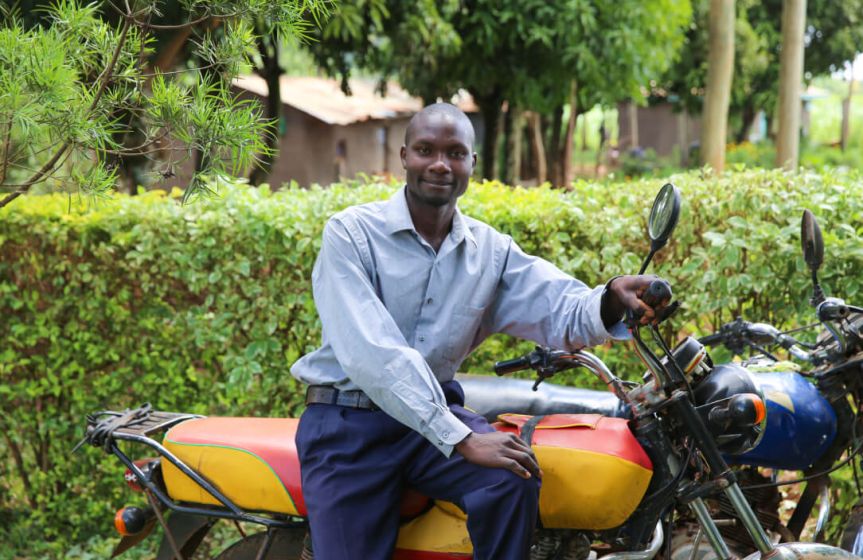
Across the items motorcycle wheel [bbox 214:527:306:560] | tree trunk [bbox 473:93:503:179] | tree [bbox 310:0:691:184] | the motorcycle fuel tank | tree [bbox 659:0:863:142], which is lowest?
motorcycle wheel [bbox 214:527:306:560]

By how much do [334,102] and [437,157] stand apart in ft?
95.0

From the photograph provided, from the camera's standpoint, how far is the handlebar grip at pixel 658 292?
253cm

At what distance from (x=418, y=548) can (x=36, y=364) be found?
126 inches

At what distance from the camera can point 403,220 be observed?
3.05 meters

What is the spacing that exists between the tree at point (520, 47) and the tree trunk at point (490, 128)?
0.56m

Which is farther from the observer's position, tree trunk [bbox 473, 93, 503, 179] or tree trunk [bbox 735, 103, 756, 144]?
tree trunk [bbox 735, 103, 756, 144]

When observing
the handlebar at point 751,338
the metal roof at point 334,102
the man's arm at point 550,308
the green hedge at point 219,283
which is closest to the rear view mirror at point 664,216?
the man's arm at point 550,308

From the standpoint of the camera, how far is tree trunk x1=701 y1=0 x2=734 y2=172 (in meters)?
11.1

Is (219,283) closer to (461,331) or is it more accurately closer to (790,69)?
(461,331)

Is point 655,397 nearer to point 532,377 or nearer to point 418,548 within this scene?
point 418,548

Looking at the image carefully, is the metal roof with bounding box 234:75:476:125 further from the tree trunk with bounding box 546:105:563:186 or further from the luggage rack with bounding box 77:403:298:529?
the luggage rack with bounding box 77:403:298:529

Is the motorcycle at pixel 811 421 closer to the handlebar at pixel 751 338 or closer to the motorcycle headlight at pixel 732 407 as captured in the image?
the handlebar at pixel 751 338

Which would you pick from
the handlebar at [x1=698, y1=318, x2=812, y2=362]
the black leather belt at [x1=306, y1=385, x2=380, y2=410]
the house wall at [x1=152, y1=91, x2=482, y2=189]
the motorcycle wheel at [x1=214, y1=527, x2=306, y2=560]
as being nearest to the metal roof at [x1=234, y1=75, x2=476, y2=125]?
the house wall at [x1=152, y1=91, x2=482, y2=189]

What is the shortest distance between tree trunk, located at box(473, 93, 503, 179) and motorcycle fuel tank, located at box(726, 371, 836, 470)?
15679 millimetres
